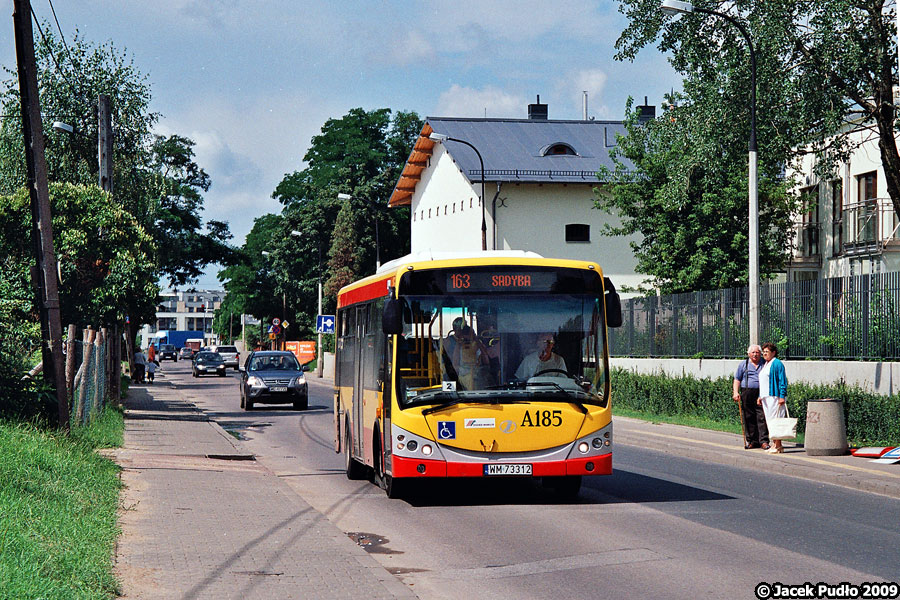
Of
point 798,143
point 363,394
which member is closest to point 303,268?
point 798,143

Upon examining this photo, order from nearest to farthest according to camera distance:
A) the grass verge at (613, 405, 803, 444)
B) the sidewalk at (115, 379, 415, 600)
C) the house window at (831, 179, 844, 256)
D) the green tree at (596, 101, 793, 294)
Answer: the sidewalk at (115, 379, 415, 600), the grass verge at (613, 405, 803, 444), the green tree at (596, 101, 793, 294), the house window at (831, 179, 844, 256)

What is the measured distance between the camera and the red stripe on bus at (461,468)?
13.0 metres

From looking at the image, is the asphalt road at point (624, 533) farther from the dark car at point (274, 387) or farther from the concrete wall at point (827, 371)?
the dark car at point (274, 387)

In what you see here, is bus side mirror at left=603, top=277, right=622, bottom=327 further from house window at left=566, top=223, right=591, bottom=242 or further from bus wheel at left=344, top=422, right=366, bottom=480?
house window at left=566, top=223, right=591, bottom=242

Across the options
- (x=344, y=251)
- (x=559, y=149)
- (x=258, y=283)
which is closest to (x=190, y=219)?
(x=344, y=251)

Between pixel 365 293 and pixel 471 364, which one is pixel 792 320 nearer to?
pixel 365 293

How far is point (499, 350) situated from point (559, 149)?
163 feet

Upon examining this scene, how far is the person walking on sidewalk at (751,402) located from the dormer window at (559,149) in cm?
4189

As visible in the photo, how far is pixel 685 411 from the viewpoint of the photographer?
2906cm

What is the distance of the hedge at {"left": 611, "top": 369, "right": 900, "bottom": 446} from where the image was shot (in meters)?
19.3

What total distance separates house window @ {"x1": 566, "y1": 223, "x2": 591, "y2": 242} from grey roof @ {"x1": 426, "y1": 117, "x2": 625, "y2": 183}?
2.17 meters

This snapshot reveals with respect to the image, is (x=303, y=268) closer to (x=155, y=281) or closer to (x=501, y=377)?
(x=155, y=281)

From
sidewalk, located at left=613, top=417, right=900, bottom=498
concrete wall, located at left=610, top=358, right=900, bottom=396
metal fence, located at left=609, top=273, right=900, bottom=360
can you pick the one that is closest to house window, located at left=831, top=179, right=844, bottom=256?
metal fence, located at left=609, top=273, right=900, bottom=360

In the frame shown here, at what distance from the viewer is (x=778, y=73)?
84.2 ft
